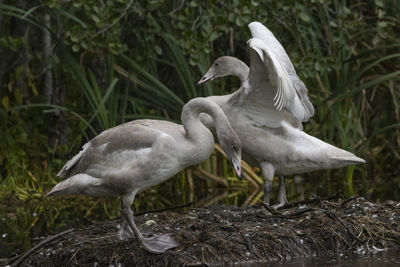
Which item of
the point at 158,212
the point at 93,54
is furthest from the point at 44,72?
the point at 158,212

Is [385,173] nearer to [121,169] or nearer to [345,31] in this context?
[345,31]

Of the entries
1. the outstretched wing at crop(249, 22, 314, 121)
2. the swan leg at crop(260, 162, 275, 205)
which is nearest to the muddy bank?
the swan leg at crop(260, 162, 275, 205)

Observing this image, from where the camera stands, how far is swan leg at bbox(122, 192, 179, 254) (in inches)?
245

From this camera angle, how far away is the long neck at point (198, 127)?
21.2ft

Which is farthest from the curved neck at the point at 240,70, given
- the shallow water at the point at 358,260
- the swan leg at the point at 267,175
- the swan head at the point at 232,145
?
the shallow water at the point at 358,260

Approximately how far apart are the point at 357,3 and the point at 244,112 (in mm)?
4103

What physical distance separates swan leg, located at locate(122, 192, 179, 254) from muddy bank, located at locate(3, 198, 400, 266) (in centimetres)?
6

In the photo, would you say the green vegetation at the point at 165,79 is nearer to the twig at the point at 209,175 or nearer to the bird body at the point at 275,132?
the twig at the point at 209,175

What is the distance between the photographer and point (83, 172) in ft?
21.9

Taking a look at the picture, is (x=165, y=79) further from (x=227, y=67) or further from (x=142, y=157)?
(x=142, y=157)

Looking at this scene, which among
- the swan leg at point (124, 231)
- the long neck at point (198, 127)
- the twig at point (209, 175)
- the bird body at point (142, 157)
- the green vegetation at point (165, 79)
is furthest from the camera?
the twig at point (209, 175)

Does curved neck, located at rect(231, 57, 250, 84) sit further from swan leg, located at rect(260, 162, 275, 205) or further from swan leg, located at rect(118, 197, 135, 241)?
swan leg, located at rect(118, 197, 135, 241)

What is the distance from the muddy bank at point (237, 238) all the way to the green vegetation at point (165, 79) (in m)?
1.24

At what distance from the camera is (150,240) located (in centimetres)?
632
